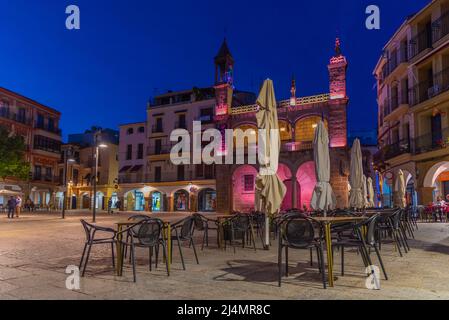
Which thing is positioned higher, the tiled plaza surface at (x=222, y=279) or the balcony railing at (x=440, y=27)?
the balcony railing at (x=440, y=27)

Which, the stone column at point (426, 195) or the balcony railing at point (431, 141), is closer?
the balcony railing at point (431, 141)

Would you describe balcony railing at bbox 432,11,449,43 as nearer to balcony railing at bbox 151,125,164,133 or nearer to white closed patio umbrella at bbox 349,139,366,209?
white closed patio umbrella at bbox 349,139,366,209

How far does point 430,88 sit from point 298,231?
2139 centimetres

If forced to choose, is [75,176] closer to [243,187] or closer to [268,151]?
[243,187]

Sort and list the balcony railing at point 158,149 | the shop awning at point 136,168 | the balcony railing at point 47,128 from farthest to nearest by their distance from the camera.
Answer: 1. the balcony railing at point 47,128
2. the shop awning at point 136,168
3. the balcony railing at point 158,149

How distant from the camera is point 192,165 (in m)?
39.3

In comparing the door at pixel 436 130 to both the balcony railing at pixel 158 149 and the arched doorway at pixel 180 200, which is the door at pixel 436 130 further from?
the balcony railing at pixel 158 149

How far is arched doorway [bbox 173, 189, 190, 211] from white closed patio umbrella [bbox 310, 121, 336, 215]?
31.5 metres

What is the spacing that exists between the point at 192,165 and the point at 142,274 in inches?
1337

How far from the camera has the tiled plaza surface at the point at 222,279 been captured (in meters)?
4.21

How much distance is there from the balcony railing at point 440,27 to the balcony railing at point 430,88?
6.85 feet

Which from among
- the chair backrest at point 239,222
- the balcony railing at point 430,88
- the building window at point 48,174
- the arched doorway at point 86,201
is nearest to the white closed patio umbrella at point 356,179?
the chair backrest at point 239,222
